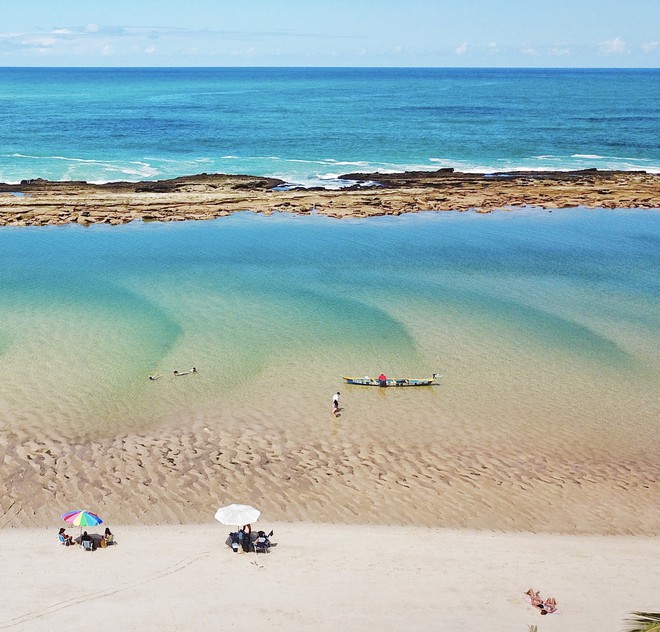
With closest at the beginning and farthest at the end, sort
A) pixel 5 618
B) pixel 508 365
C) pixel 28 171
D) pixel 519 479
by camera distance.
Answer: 1. pixel 5 618
2. pixel 519 479
3. pixel 508 365
4. pixel 28 171

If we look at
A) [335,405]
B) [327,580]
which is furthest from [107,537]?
[335,405]

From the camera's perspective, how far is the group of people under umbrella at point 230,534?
641 inches

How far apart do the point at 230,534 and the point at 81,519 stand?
12.5 feet

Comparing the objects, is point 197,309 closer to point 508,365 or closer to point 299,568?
point 508,365

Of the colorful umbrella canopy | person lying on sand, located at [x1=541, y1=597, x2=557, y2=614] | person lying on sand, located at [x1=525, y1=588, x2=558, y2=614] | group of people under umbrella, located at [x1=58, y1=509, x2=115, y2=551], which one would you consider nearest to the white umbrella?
group of people under umbrella, located at [x1=58, y1=509, x2=115, y2=551]

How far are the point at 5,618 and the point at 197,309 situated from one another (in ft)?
64.5

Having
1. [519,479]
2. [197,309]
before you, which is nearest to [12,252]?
[197,309]

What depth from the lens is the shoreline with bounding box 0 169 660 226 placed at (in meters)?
50.5

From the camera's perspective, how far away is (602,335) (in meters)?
29.6

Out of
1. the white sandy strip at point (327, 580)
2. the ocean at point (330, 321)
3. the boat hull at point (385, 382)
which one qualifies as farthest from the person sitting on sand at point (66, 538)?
the boat hull at point (385, 382)

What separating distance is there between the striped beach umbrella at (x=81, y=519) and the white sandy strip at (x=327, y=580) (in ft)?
2.26

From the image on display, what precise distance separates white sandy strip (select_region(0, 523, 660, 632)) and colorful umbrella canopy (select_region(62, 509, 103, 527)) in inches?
27.2

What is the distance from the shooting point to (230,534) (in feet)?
55.0

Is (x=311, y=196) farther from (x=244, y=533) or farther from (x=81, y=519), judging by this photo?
(x=81, y=519)
